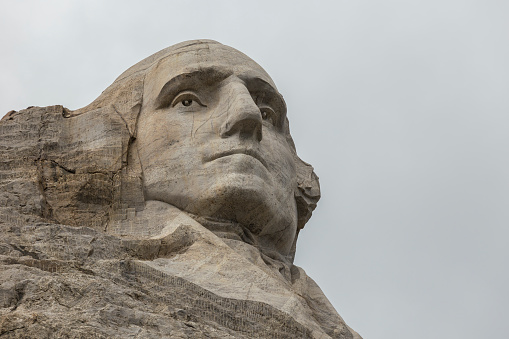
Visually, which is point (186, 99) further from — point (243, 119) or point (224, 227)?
point (224, 227)

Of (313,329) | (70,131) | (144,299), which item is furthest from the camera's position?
(70,131)

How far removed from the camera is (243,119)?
40.9 feet

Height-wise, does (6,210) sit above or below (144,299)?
above

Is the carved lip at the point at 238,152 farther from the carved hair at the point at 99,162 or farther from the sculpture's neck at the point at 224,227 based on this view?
the carved hair at the point at 99,162

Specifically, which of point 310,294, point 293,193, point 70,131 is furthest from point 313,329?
point 70,131

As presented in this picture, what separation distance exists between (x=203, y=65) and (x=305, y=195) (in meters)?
1.79

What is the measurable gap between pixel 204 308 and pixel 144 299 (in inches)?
18.8

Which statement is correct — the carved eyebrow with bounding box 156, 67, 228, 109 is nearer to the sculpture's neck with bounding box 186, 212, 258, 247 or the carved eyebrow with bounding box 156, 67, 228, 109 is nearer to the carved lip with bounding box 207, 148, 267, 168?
the carved lip with bounding box 207, 148, 267, 168

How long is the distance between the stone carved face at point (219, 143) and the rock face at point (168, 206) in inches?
0.5

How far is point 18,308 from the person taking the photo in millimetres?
9242

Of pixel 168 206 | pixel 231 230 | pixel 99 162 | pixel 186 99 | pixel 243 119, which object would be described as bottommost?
pixel 231 230

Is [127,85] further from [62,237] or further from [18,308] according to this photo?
[18,308]

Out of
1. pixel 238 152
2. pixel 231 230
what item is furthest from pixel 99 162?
pixel 231 230

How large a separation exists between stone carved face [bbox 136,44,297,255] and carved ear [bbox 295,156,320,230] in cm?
36
